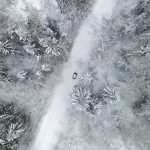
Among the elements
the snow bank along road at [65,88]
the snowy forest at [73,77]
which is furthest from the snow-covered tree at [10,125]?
the snow bank along road at [65,88]

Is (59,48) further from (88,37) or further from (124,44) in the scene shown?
(124,44)

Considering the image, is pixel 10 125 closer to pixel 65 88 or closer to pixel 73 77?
pixel 65 88

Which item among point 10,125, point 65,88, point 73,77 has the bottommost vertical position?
point 10,125

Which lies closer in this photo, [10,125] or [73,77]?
[10,125]

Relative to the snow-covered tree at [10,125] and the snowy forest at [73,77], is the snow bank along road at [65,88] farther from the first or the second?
the snow-covered tree at [10,125]

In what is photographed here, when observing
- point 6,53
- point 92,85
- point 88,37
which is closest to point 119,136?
point 92,85

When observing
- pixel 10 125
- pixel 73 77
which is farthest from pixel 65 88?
pixel 10 125

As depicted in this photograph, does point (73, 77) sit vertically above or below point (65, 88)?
above
